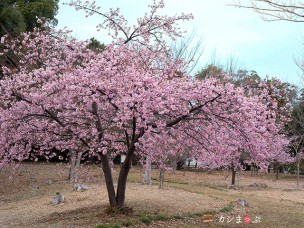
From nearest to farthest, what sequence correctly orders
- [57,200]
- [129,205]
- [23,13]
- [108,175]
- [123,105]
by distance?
[123,105], [108,175], [129,205], [57,200], [23,13]

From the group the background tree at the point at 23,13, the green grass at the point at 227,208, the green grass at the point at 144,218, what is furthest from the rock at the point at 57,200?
the background tree at the point at 23,13

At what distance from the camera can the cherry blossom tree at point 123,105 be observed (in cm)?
707

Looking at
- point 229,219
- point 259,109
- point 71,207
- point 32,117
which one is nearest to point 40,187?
point 71,207

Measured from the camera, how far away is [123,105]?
6.94 metres

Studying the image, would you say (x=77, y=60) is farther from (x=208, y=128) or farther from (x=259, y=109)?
(x=259, y=109)

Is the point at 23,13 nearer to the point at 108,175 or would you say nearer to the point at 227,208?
the point at 108,175

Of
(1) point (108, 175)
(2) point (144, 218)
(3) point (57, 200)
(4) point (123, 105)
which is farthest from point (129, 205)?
(4) point (123, 105)

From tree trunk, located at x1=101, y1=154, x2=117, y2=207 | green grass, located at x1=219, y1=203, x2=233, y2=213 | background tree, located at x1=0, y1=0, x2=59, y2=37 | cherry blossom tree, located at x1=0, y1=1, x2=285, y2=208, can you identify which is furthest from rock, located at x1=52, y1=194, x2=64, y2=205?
background tree, located at x1=0, y1=0, x2=59, y2=37

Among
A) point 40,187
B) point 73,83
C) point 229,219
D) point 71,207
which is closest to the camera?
point 73,83

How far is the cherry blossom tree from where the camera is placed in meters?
7.07

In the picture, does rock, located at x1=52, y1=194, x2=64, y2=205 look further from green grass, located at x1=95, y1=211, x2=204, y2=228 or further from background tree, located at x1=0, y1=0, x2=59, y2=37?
background tree, located at x1=0, y1=0, x2=59, y2=37

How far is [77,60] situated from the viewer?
357 inches

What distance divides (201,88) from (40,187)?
11.9 meters

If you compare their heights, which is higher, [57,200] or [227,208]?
[227,208]
